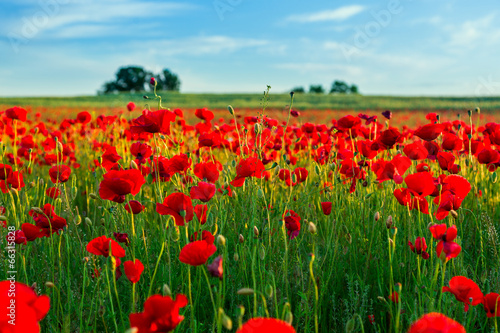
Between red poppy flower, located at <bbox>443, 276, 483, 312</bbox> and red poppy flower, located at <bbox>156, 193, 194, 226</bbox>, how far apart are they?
80 centimetres

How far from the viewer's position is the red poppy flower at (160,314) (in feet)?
2.76

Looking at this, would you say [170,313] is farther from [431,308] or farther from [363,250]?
[363,250]

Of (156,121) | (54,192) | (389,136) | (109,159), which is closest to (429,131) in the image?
(389,136)

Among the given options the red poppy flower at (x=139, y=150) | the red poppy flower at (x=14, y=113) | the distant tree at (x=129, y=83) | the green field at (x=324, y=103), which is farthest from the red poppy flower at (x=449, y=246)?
the distant tree at (x=129, y=83)

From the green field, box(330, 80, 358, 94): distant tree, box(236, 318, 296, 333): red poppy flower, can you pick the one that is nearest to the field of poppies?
box(236, 318, 296, 333): red poppy flower

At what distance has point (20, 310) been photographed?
661mm

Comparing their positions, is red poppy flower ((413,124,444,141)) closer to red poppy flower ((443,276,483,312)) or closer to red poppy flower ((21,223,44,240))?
red poppy flower ((443,276,483,312))

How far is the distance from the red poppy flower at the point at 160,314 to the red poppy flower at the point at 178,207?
1.69 feet

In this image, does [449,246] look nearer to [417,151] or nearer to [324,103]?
[417,151]

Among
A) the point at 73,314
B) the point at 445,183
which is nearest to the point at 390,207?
the point at 445,183

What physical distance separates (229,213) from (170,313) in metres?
1.32

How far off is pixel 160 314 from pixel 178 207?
558 millimetres

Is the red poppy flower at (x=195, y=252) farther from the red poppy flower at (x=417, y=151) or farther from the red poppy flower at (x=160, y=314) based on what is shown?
the red poppy flower at (x=417, y=151)

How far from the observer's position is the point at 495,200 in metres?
2.76
